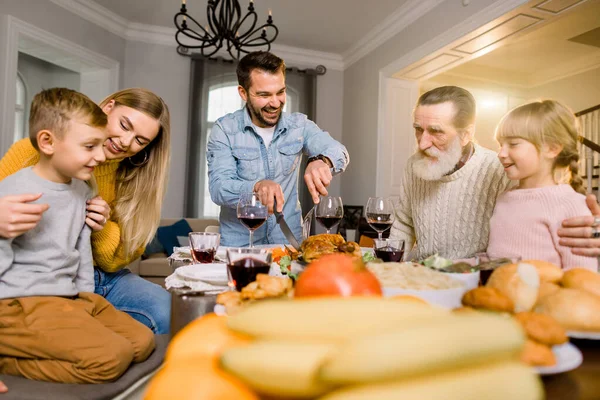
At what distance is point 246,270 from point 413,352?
60 cm

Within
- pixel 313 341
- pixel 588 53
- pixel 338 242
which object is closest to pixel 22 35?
pixel 338 242

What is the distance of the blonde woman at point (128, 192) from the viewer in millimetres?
1853

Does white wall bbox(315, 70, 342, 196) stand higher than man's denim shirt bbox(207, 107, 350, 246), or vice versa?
white wall bbox(315, 70, 342, 196)

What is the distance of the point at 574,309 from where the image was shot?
672 mm

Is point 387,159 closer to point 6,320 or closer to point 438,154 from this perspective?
point 438,154

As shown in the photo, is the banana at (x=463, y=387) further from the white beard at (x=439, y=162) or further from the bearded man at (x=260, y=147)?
the bearded man at (x=260, y=147)

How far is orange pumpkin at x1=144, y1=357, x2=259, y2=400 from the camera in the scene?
390 mm

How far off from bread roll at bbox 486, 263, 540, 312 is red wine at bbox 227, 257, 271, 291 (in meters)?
0.45

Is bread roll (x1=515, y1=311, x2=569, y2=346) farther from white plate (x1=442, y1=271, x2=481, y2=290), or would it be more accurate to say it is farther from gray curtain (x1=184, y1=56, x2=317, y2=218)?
gray curtain (x1=184, y1=56, x2=317, y2=218)

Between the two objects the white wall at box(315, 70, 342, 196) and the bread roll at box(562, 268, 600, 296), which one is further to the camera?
the white wall at box(315, 70, 342, 196)

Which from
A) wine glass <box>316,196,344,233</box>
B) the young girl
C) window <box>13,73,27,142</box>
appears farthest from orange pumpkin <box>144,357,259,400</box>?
window <box>13,73,27,142</box>

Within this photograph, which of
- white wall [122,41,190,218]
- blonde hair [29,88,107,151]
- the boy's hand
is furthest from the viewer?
white wall [122,41,190,218]

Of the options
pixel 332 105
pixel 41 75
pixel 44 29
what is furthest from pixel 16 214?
pixel 41 75

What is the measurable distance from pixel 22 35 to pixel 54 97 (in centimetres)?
432
